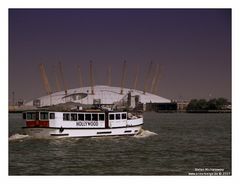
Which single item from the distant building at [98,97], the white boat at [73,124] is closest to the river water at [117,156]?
the white boat at [73,124]

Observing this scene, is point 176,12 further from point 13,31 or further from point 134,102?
point 134,102

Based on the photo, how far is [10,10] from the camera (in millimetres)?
12531

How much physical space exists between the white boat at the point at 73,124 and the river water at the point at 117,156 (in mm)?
421

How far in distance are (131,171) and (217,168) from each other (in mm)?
2235

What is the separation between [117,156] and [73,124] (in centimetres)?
405

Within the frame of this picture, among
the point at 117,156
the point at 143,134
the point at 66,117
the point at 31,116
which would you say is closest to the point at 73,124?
the point at 66,117

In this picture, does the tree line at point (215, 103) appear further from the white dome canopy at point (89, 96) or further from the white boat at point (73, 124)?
the white boat at point (73, 124)

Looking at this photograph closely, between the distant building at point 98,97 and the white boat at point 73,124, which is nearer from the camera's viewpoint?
the distant building at point 98,97

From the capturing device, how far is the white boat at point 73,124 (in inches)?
697

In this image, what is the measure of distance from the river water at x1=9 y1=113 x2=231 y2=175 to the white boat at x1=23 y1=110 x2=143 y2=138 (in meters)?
0.42
